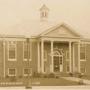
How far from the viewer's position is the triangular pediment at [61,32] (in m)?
44.4

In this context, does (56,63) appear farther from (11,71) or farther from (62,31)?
(11,71)

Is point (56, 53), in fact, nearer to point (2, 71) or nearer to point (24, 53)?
point (24, 53)

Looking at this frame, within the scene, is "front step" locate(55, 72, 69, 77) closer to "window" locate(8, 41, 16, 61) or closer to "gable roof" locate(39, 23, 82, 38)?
"gable roof" locate(39, 23, 82, 38)

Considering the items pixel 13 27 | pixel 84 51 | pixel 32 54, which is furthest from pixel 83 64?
pixel 13 27

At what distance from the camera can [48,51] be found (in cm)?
4569

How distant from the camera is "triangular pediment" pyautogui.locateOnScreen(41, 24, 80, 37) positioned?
44406 millimetres

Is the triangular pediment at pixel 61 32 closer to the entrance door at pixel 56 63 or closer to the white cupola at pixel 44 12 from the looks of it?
the entrance door at pixel 56 63

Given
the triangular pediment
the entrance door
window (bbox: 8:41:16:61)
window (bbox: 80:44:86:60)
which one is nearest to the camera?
window (bbox: 8:41:16:61)

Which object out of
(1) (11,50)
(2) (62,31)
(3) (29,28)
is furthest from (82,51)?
(1) (11,50)

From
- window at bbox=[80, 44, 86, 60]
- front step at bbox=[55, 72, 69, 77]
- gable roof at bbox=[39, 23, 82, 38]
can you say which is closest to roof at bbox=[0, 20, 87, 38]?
gable roof at bbox=[39, 23, 82, 38]

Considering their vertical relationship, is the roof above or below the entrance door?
above

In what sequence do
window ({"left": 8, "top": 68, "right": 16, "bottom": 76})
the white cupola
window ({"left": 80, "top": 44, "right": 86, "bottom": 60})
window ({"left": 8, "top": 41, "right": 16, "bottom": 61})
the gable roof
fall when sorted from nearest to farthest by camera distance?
window ({"left": 8, "top": 41, "right": 16, "bottom": 61}), the gable roof, window ({"left": 8, "top": 68, "right": 16, "bottom": 76}), window ({"left": 80, "top": 44, "right": 86, "bottom": 60}), the white cupola

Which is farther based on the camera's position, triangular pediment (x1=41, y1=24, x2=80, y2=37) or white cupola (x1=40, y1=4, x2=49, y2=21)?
white cupola (x1=40, y1=4, x2=49, y2=21)

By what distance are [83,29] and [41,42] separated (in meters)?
10.4
